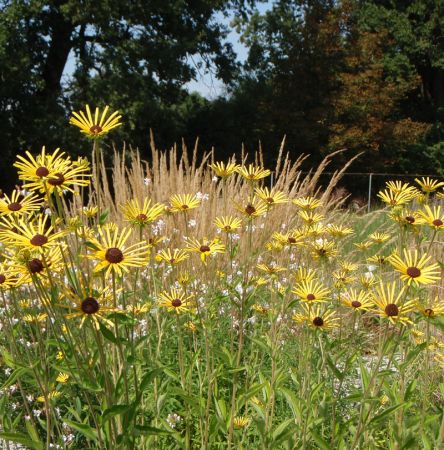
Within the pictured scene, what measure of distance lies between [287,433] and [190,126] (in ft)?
56.7

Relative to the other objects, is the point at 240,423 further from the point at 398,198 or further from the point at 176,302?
the point at 398,198

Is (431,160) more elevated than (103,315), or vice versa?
(103,315)

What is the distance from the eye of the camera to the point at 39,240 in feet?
4.02

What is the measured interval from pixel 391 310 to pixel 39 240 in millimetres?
861

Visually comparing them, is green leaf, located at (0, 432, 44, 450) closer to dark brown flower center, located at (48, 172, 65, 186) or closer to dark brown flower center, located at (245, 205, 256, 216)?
dark brown flower center, located at (48, 172, 65, 186)

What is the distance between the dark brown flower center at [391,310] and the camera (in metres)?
1.38

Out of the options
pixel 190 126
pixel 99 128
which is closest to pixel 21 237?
pixel 99 128

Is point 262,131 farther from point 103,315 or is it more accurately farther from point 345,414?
point 103,315

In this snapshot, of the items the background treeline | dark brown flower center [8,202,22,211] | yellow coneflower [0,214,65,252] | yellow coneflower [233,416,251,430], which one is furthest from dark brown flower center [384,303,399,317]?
the background treeline

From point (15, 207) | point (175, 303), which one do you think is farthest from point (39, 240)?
point (175, 303)

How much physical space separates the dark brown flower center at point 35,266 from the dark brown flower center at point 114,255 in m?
0.18

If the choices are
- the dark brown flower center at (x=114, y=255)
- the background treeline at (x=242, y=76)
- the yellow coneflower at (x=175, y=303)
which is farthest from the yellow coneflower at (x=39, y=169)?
the background treeline at (x=242, y=76)

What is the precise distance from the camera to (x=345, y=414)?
99.1 inches

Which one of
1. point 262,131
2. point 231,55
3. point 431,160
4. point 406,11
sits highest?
point 406,11
